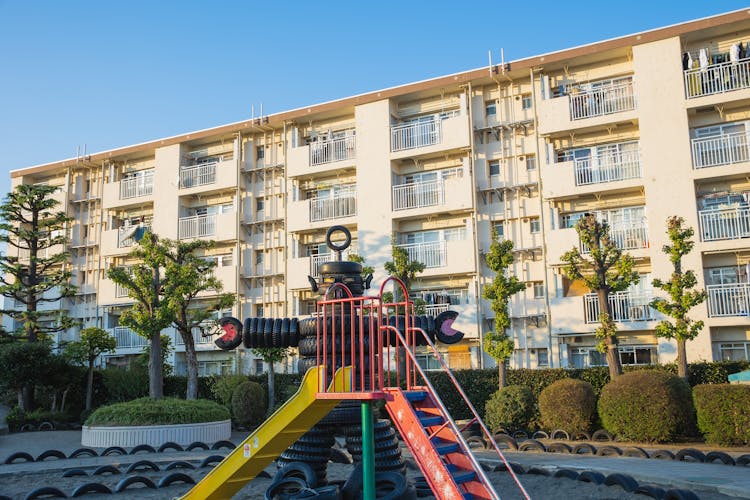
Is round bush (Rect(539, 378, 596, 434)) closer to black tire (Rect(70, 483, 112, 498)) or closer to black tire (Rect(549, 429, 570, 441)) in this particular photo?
black tire (Rect(549, 429, 570, 441))

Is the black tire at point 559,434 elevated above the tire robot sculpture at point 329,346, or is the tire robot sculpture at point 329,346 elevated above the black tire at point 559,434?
the tire robot sculpture at point 329,346

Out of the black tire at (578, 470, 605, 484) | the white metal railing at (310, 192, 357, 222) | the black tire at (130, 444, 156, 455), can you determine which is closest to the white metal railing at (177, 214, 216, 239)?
the white metal railing at (310, 192, 357, 222)

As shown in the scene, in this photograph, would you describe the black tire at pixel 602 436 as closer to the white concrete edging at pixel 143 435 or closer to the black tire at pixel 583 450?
the black tire at pixel 583 450

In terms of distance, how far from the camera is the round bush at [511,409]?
70.3 ft

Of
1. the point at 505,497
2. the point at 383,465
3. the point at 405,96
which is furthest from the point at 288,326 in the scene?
the point at 405,96

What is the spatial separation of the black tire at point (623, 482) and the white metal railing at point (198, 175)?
2954cm

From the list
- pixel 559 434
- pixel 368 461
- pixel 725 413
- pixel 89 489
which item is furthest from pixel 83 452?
pixel 725 413

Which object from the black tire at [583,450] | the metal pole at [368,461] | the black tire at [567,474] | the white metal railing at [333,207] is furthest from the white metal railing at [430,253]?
the metal pole at [368,461]

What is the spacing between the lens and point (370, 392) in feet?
22.8

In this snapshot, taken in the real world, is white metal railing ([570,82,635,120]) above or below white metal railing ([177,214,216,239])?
above

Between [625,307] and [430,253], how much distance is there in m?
8.18

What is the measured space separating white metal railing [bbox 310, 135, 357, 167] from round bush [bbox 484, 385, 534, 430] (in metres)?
15.1

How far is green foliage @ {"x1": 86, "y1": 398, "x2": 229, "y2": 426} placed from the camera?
19.9 meters

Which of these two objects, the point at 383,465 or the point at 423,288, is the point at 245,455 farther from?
the point at 423,288
